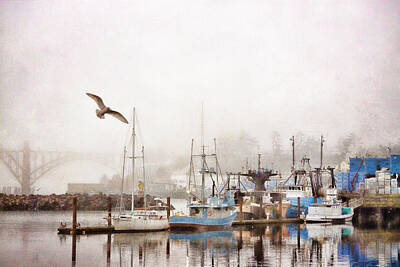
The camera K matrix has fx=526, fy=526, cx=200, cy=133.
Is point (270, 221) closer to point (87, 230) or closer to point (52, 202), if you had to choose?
Result: point (87, 230)

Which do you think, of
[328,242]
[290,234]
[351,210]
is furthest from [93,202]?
[328,242]

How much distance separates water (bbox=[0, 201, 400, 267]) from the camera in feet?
45.1

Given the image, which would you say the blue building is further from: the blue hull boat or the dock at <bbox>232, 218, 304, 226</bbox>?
the blue hull boat

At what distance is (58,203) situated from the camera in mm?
49625

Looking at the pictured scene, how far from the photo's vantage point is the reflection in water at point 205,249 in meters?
13.8

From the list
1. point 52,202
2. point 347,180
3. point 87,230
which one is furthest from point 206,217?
point 52,202

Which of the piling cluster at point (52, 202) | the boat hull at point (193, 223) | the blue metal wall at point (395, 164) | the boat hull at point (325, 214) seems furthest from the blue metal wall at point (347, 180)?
the boat hull at point (193, 223)

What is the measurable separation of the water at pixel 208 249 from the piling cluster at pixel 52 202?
89.2ft

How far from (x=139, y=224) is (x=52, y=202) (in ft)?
99.3

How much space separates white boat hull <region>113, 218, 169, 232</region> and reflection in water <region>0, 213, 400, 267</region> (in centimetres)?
69

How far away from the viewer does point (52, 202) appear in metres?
49.7

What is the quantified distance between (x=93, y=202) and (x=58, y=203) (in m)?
3.28

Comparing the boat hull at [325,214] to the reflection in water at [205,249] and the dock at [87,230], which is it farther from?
the dock at [87,230]

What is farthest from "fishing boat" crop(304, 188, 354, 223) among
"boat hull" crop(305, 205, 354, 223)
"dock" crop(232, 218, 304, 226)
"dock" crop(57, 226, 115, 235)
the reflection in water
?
"dock" crop(57, 226, 115, 235)
